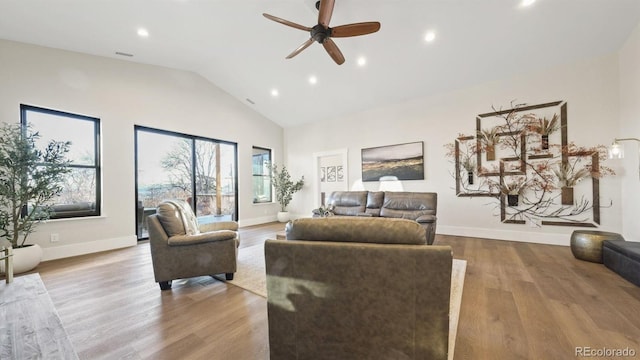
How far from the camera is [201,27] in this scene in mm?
3703

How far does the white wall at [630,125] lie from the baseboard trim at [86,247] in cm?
789

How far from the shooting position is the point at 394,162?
5574 mm

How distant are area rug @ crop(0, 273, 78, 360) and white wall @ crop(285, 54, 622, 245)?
17.8ft

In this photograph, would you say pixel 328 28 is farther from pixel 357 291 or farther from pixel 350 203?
pixel 350 203

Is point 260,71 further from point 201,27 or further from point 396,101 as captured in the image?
point 396,101

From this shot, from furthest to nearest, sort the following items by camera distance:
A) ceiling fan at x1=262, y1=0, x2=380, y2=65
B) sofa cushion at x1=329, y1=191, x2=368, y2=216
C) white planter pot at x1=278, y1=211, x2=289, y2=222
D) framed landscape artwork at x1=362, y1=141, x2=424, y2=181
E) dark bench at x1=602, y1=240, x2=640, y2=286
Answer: white planter pot at x1=278, y1=211, x2=289, y2=222, framed landscape artwork at x1=362, y1=141, x2=424, y2=181, sofa cushion at x1=329, y1=191, x2=368, y2=216, ceiling fan at x1=262, y1=0, x2=380, y2=65, dark bench at x1=602, y1=240, x2=640, y2=286

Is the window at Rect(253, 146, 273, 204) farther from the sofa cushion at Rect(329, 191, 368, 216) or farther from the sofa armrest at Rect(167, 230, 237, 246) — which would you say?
the sofa armrest at Rect(167, 230, 237, 246)

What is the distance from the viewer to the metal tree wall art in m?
3.82

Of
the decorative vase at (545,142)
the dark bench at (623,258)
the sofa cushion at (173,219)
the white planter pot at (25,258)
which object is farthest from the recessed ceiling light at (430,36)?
the white planter pot at (25,258)

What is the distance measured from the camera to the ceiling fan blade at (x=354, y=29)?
2.76m

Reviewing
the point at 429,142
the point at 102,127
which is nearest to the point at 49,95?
the point at 102,127

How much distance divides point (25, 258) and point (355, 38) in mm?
5491

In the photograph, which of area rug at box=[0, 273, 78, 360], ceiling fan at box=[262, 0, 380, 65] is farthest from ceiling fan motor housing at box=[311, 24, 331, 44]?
area rug at box=[0, 273, 78, 360]

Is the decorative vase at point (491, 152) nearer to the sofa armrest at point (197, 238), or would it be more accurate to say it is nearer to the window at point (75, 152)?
the sofa armrest at point (197, 238)
